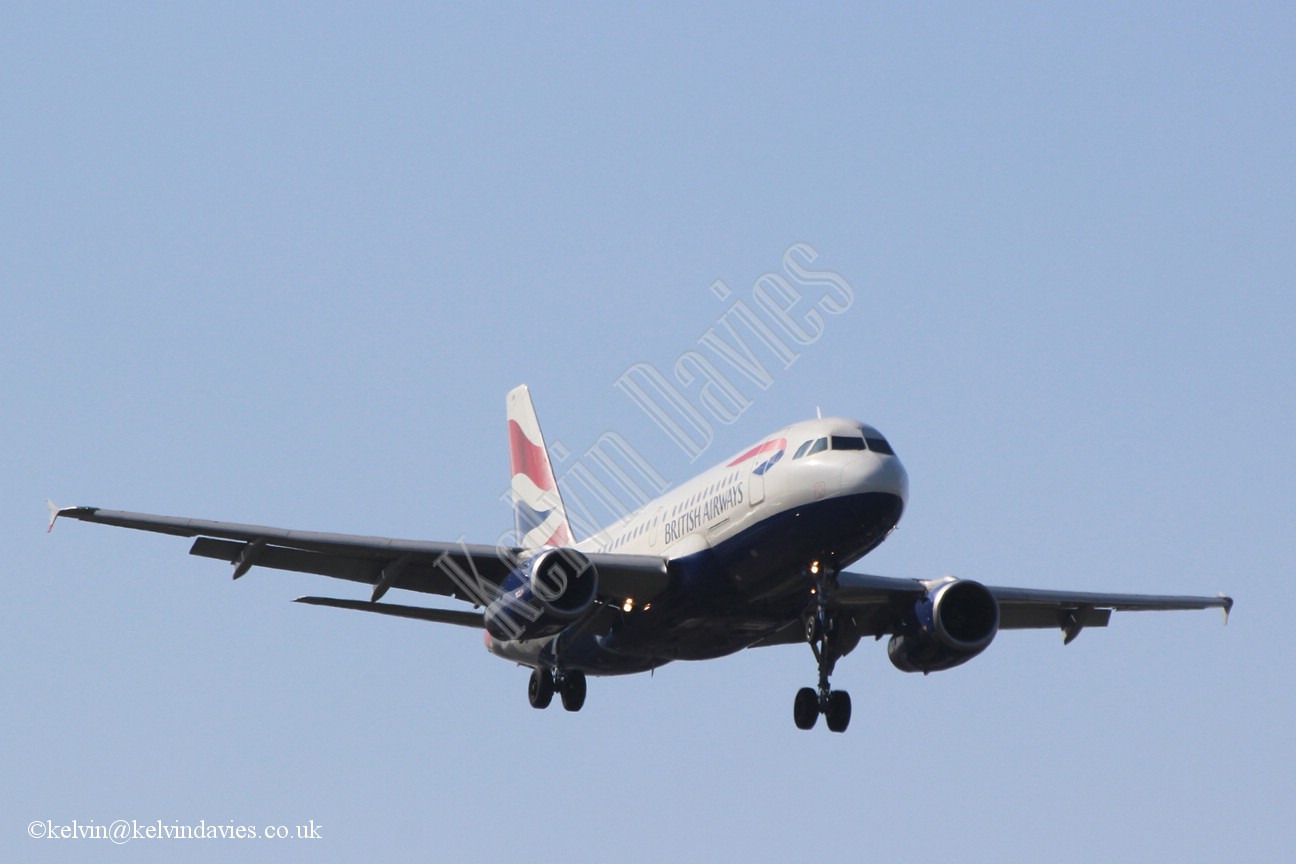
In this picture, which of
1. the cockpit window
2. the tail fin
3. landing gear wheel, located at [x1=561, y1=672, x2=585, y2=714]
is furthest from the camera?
the tail fin

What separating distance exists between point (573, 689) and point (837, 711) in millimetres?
5958

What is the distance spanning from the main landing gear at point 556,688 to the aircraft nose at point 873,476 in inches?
381

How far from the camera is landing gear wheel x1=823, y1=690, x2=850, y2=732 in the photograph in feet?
121

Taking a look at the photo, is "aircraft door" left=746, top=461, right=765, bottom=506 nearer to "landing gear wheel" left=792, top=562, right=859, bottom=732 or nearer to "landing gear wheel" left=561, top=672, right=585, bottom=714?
"landing gear wheel" left=792, top=562, right=859, bottom=732

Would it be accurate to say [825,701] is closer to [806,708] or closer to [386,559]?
[806,708]

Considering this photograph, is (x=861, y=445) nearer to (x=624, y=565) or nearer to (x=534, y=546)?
(x=624, y=565)

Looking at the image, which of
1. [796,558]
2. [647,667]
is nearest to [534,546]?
[647,667]

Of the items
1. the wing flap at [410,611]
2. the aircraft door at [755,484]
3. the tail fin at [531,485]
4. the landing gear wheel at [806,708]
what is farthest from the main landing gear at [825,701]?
the tail fin at [531,485]

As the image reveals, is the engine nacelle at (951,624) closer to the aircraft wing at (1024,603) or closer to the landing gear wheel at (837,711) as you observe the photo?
the aircraft wing at (1024,603)

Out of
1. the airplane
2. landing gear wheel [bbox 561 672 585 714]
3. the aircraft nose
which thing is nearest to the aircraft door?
the airplane

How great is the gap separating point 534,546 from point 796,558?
16.0m

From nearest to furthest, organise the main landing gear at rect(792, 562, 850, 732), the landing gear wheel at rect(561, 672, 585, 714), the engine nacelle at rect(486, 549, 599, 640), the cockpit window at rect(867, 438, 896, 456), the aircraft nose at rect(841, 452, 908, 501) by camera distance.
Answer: the aircraft nose at rect(841, 452, 908, 501), the cockpit window at rect(867, 438, 896, 456), the engine nacelle at rect(486, 549, 599, 640), the main landing gear at rect(792, 562, 850, 732), the landing gear wheel at rect(561, 672, 585, 714)

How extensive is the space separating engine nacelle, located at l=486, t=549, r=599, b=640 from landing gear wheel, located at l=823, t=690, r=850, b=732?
5.85 m

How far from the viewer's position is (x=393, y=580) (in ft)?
120
